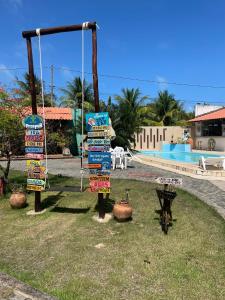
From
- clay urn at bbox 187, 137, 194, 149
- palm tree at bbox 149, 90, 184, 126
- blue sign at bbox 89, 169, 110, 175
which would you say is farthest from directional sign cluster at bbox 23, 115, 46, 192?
palm tree at bbox 149, 90, 184, 126

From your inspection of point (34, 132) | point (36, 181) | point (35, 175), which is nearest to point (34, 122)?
point (34, 132)

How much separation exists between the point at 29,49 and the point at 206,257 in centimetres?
563

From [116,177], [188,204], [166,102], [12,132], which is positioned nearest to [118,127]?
[116,177]

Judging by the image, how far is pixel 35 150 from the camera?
703 cm

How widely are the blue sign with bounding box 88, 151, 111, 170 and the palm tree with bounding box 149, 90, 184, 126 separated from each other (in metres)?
30.6

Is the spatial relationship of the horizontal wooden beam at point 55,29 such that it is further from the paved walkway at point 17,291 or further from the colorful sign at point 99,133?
the paved walkway at point 17,291

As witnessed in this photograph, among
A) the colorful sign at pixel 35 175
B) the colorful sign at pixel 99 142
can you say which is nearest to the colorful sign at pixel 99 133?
the colorful sign at pixel 99 142

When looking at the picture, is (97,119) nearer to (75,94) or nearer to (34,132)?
(34,132)

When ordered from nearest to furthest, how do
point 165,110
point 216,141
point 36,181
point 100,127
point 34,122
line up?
point 100,127
point 34,122
point 36,181
point 216,141
point 165,110

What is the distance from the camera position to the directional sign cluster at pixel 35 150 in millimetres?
6969

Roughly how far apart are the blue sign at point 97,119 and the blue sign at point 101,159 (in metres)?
0.56

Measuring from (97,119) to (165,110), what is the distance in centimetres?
3206

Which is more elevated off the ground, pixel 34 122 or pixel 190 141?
pixel 34 122

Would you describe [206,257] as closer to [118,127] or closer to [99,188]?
[99,188]
